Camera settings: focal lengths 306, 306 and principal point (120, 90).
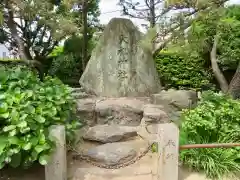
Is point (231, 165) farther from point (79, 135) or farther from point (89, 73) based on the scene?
point (89, 73)

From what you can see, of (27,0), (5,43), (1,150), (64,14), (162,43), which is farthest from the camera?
(5,43)

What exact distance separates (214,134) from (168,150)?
864 millimetres

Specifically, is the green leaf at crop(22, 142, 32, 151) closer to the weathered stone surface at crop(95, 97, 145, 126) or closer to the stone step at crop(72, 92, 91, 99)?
the weathered stone surface at crop(95, 97, 145, 126)

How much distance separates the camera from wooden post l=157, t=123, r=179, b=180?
3.07 m

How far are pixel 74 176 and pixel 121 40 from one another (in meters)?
3.39

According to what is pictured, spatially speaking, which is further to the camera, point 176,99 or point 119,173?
point 176,99

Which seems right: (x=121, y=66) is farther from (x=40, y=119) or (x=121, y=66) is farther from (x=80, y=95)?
(x=40, y=119)

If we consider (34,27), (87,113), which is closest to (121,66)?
(87,113)

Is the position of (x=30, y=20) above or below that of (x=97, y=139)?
above

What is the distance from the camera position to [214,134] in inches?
144

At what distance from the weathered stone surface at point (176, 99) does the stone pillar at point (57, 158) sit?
121 inches

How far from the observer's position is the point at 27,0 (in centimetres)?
916

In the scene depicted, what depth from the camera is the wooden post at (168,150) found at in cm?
307

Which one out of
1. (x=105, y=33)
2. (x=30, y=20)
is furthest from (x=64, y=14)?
(x=105, y=33)
